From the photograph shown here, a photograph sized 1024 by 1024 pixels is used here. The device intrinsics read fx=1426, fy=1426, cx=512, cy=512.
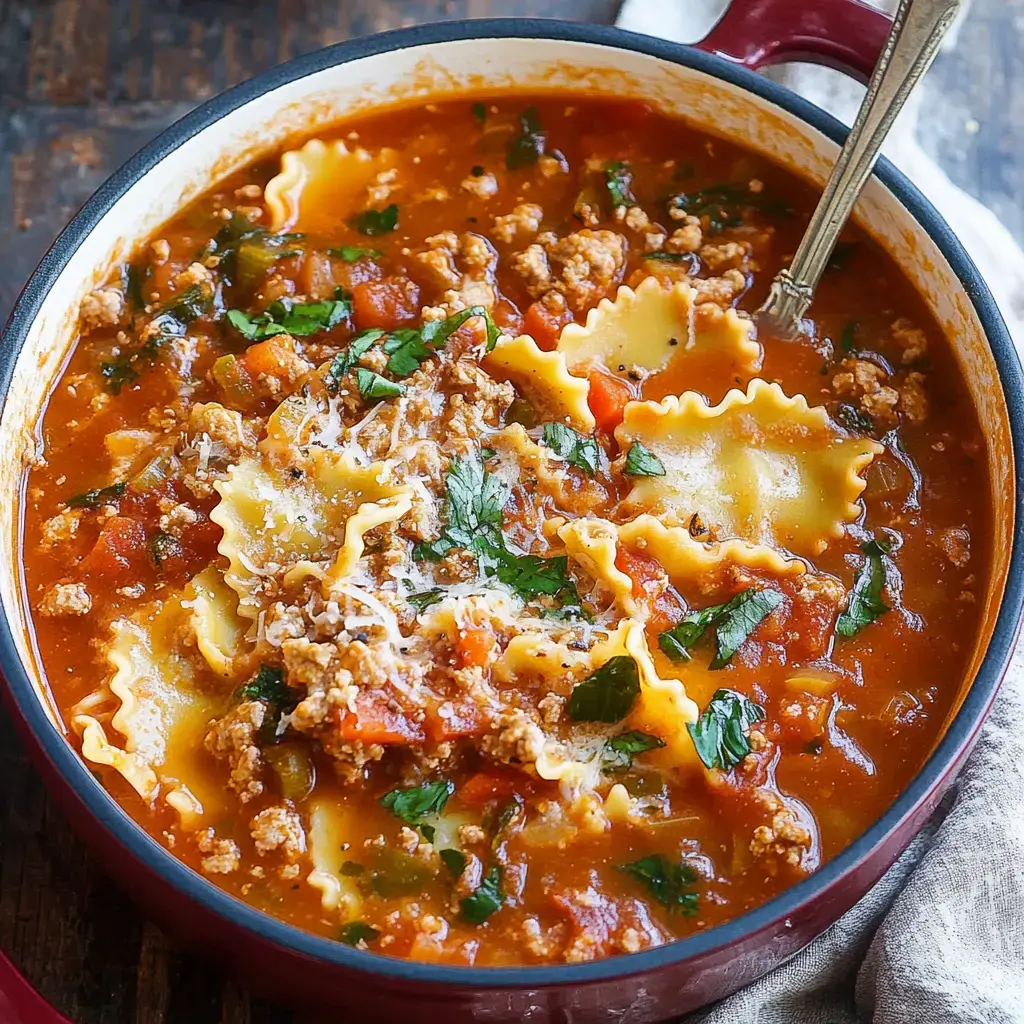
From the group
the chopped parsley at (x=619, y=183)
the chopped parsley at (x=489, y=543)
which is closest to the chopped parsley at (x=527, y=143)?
the chopped parsley at (x=619, y=183)

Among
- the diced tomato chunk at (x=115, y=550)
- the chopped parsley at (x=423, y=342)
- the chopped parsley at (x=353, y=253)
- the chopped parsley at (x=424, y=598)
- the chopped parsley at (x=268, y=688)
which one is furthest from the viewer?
the chopped parsley at (x=353, y=253)

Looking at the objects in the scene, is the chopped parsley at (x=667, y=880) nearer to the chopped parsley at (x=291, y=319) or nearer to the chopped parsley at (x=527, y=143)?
the chopped parsley at (x=291, y=319)

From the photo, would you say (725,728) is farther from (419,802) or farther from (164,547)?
(164,547)

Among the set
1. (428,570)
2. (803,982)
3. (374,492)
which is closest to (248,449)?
(374,492)

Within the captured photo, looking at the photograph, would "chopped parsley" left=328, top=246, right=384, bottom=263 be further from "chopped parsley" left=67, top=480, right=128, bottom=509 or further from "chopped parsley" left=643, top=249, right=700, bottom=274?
"chopped parsley" left=67, top=480, right=128, bottom=509

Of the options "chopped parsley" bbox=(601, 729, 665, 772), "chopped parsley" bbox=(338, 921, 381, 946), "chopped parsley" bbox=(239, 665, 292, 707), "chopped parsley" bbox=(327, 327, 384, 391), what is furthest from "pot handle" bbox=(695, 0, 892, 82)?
"chopped parsley" bbox=(338, 921, 381, 946)

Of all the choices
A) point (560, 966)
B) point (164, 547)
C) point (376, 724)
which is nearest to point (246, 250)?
point (164, 547)

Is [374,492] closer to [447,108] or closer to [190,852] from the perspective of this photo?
[190,852]
